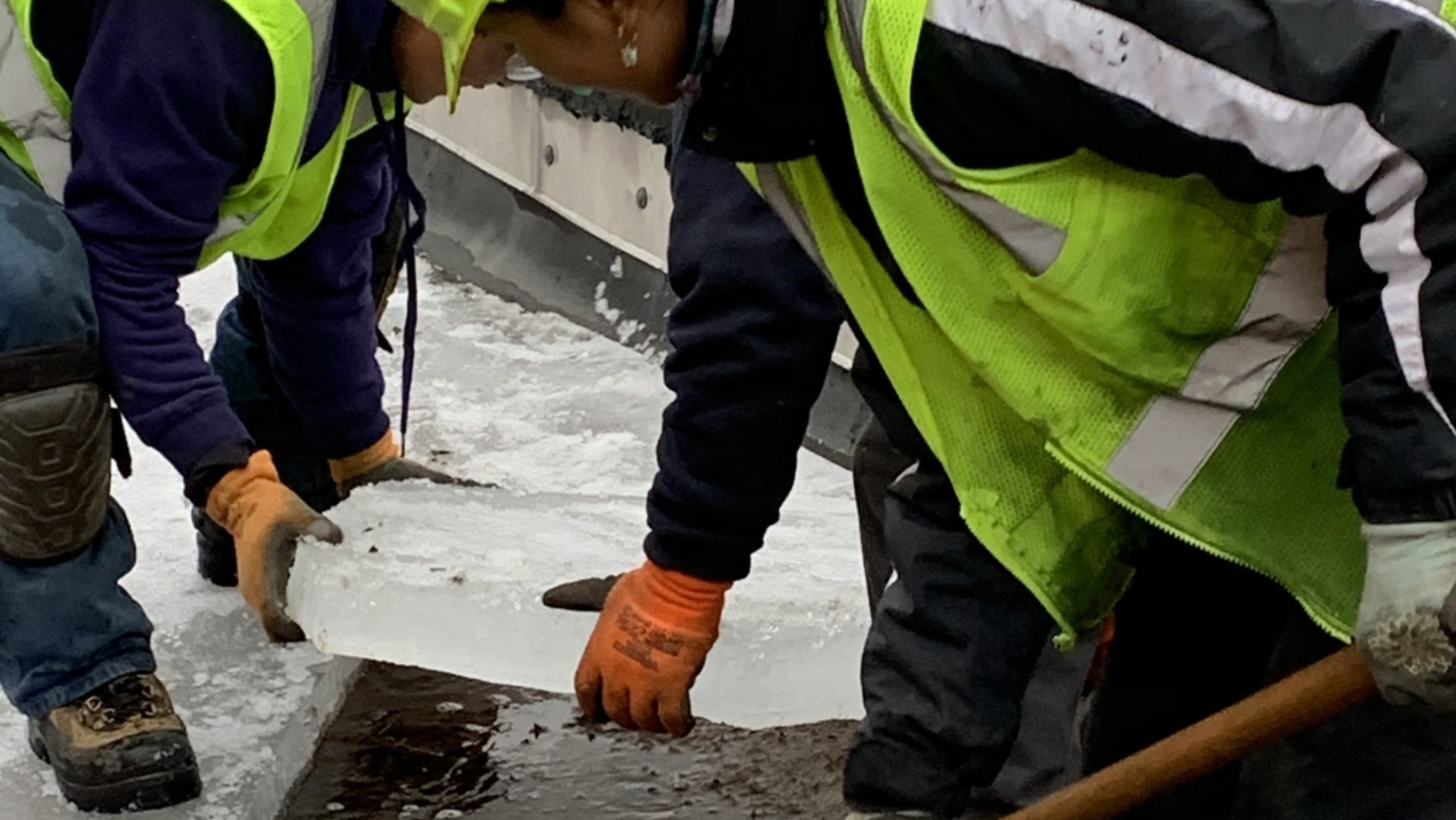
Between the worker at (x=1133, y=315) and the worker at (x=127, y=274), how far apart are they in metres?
0.66

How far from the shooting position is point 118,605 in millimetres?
2100

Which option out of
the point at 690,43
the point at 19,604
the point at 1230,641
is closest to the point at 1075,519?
the point at 1230,641

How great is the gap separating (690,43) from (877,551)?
955mm

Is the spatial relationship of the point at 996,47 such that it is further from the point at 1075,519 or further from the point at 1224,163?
the point at 1075,519

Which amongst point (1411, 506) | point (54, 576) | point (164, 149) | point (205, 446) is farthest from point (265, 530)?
point (1411, 506)

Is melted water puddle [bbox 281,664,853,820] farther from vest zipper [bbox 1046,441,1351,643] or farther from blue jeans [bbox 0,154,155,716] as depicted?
vest zipper [bbox 1046,441,1351,643]

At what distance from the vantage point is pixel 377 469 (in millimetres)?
2619

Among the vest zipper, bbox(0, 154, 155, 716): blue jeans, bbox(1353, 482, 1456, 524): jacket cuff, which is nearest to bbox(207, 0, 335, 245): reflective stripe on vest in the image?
bbox(0, 154, 155, 716): blue jeans

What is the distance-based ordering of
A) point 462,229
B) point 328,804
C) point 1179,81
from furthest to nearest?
point 462,229 < point 328,804 < point 1179,81

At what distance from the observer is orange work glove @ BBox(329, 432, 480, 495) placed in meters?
2.61

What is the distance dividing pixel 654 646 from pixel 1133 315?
27.3 inches

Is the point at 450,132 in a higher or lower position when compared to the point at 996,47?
lower

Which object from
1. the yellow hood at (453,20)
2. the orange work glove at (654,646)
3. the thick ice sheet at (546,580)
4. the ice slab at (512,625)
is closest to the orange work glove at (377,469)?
the thick ice sheet at (546,580)

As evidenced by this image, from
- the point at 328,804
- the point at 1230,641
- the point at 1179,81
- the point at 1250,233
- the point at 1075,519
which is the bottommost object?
the point at 328,804
